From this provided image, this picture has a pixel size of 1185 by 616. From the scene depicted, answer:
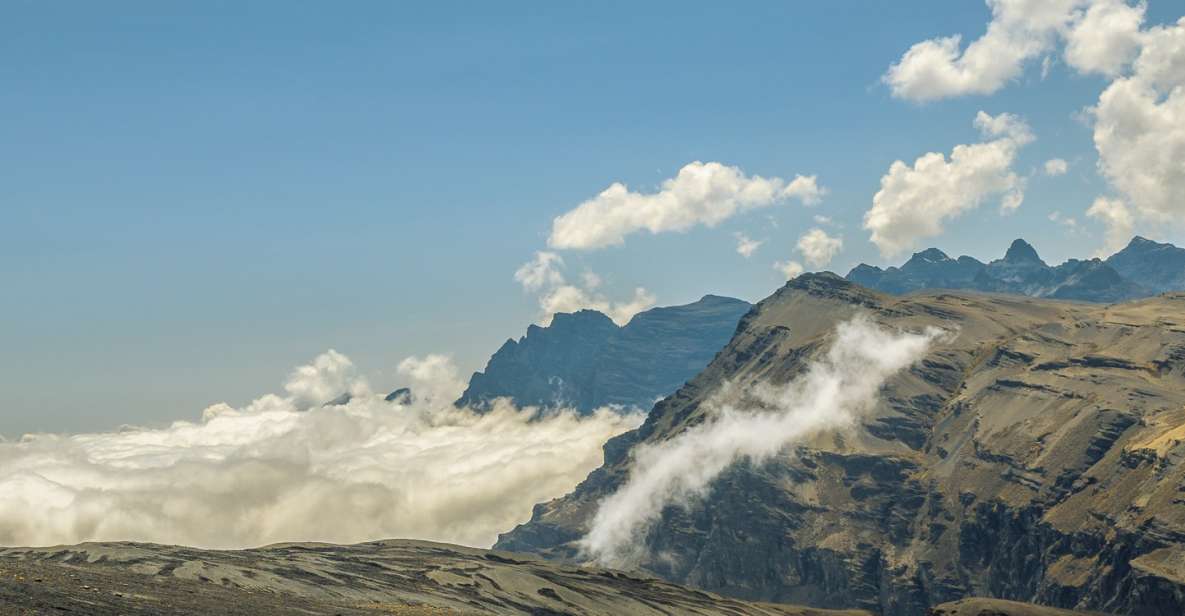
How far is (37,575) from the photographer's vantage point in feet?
448

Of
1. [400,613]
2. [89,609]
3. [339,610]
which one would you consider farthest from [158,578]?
[89,609]

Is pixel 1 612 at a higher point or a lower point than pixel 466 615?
higher

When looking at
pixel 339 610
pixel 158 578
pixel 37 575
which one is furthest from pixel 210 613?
pixel 158 578

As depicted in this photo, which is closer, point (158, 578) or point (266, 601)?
point (266, 601)

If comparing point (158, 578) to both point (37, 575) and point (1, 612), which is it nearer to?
point (37, 575)

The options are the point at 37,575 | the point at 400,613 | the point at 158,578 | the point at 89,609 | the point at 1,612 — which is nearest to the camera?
the point at 1,612

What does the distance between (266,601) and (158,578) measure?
2628 cm

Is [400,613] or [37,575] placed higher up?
[37,575]

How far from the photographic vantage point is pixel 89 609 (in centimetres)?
11306

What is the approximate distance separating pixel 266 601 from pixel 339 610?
1456 cm

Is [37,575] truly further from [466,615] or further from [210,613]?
[466,615]

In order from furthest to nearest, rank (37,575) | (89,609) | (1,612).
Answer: (37,575) → (89,609) → (1,612)

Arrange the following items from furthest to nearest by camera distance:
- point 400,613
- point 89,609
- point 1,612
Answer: point 400,613
point 89,609
point 1,612

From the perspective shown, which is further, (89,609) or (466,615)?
(466,615)
